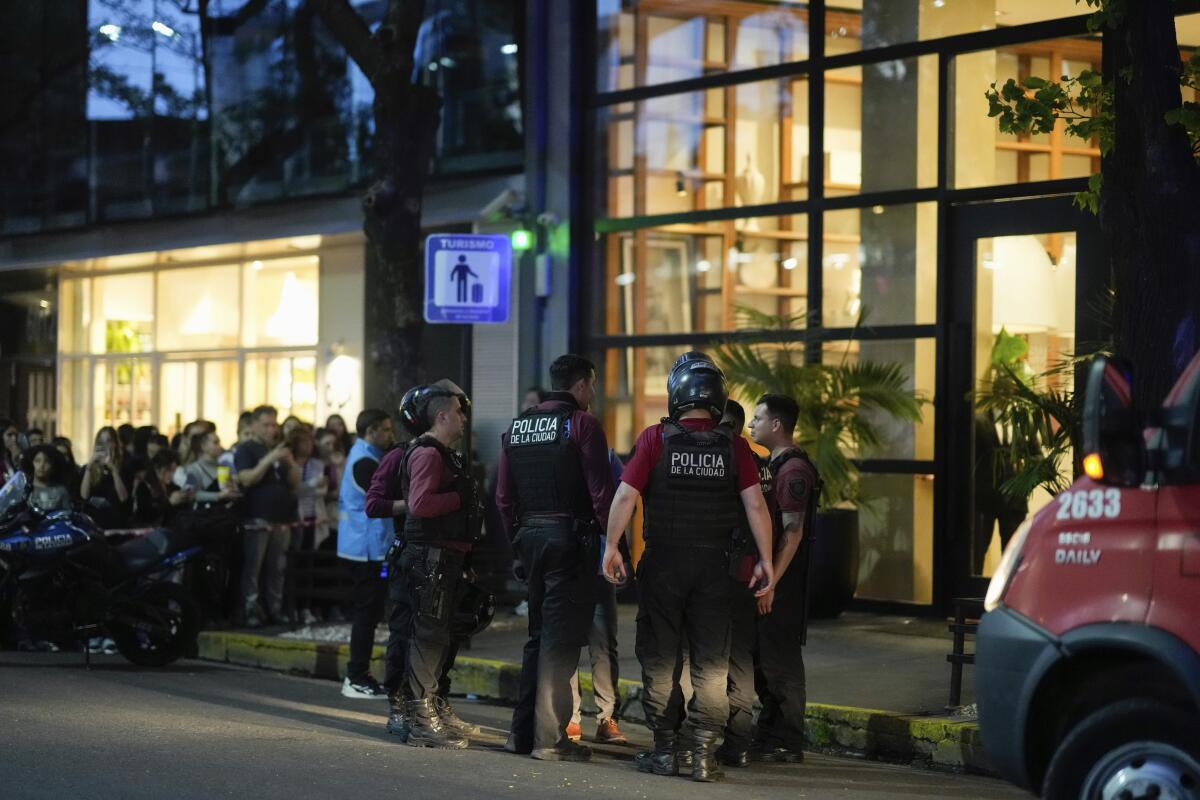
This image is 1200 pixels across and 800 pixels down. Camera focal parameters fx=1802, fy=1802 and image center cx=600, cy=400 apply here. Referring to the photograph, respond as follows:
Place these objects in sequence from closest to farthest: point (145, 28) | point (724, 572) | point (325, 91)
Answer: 1. point (724, 572)
2. point (325, 91)
3. point (145, 28)

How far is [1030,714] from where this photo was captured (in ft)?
20.1

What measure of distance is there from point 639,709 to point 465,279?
3.72m

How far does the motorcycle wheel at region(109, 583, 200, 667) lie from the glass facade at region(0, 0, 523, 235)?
6.48 meters

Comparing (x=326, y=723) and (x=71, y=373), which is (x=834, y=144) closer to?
(x=326, y=723)

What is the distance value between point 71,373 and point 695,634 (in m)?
20.6

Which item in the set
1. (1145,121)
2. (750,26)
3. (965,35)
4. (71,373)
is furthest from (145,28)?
(1145,121)

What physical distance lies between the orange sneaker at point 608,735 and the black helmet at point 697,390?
204cm

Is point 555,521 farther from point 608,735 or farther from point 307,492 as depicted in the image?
point 307,492

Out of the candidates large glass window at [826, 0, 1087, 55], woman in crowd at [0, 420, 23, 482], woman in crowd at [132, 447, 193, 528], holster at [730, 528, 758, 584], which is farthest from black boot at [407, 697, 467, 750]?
woman in crowd at [0, 420, 23, 482]

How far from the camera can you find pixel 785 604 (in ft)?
30.0

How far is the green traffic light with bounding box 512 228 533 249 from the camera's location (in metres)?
17.1

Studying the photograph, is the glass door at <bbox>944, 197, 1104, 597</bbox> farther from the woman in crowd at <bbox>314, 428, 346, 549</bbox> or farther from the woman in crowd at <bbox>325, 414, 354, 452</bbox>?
the woman in crowd at <bbox>325, 414, 354, 452</bbox>

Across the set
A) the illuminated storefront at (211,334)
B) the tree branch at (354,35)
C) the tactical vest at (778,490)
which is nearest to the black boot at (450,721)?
the tactical vest at (778,490)

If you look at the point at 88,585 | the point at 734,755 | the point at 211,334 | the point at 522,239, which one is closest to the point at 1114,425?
the point at 734,755
